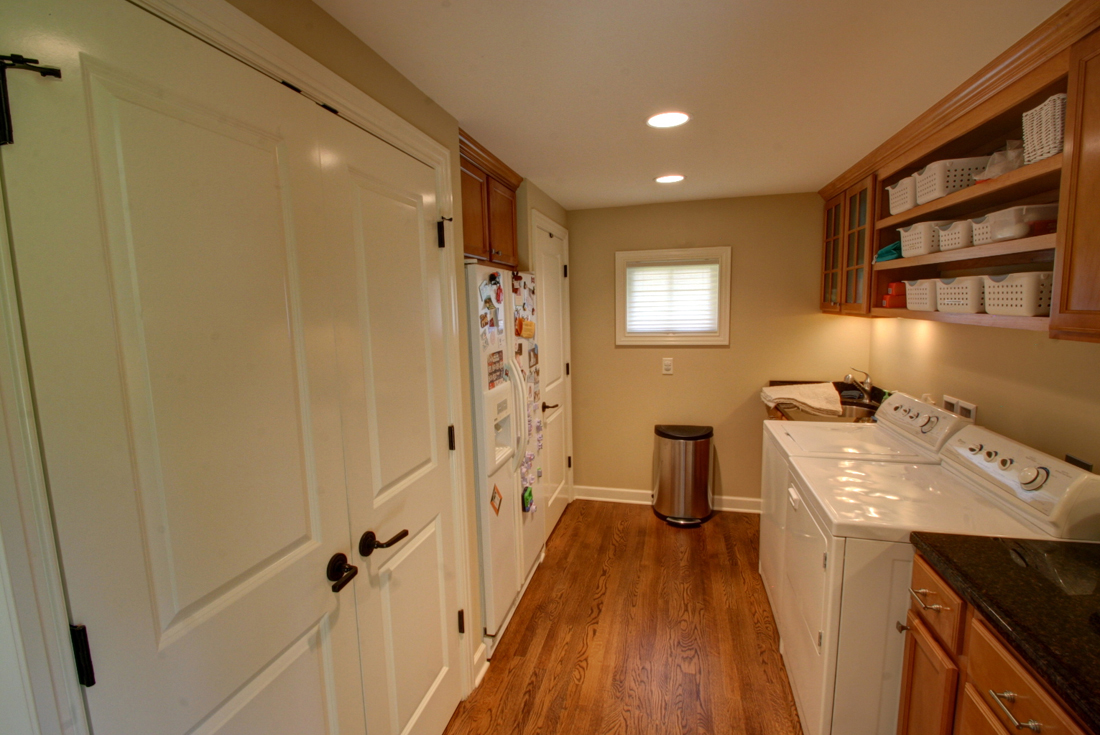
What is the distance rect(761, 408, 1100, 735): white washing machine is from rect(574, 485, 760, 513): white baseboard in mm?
1963

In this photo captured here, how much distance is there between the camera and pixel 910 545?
138cm

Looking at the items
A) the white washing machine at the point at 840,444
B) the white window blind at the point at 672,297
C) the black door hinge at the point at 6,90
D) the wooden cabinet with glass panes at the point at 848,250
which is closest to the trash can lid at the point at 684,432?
the white window blind at the point at 672,297

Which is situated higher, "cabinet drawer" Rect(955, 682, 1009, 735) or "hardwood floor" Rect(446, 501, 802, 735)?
"cabinet drawer" Rect(955, 682, 1009, 735)

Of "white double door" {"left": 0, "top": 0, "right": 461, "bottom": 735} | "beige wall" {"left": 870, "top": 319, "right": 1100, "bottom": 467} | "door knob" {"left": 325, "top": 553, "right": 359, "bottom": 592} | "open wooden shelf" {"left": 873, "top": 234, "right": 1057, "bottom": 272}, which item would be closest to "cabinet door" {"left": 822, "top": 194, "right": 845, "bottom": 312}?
"beige wall" {"left": 870, "top": 319, "right": 1100, "bottom": 467}

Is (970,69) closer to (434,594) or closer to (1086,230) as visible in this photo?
(1086,230)

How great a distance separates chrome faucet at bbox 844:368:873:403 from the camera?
306 cm

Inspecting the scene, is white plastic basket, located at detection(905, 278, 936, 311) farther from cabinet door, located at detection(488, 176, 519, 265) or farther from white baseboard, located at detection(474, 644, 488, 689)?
white baseboard, located at detection(474, 644, 488, 689)

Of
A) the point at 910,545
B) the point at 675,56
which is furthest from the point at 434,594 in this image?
the point at 675,56

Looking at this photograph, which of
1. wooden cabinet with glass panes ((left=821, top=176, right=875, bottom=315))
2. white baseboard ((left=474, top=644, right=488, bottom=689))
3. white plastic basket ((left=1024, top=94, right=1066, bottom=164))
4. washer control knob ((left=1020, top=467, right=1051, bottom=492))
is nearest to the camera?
white plastic basket ((left=1024, top=94, right=1066, bottom=164))

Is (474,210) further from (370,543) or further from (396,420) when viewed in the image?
(370,543)

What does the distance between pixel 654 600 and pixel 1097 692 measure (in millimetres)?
1993

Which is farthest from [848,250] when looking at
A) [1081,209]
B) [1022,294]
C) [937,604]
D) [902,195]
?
[937,604]

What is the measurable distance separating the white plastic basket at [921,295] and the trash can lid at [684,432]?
159cm

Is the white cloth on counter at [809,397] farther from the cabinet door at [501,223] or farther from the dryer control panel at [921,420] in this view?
the cabinet door at [501,223]
